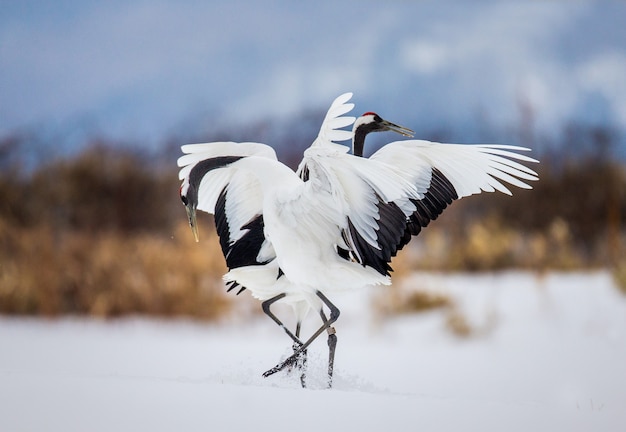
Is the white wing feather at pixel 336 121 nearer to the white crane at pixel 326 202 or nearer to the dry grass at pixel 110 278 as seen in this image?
the white crane at pixel 326 202

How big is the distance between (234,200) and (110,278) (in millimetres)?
5212

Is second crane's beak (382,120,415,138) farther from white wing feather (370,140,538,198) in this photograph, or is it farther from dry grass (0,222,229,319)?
dry grass (0,222,229,319)

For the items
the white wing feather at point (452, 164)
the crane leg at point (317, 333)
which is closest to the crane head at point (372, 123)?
the white wing feather at point (452, 164)

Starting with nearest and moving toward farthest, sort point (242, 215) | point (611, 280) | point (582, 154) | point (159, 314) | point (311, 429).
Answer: point (311, 429) → point (242, 215) → point (159, 314) → point (611, 280) → point (582, 154)

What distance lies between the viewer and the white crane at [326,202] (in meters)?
3.48

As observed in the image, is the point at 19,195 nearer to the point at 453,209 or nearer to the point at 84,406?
the point at 453,209

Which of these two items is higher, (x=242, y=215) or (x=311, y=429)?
(x=242, y=215)

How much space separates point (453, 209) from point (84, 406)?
1095 centimetres

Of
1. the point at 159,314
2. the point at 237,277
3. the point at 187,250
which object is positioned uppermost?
the point at 237,277

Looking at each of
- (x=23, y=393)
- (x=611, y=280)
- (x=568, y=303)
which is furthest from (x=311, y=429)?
(x=611, y=280)

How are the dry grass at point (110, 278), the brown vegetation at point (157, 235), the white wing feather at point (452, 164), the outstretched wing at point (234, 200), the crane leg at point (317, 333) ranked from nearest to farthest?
the crane leg at point (317, 333) → the white wing feather at point (452, 164) → the outstretched wing at point (234, 200) → the dry grass at point (110, 278) → the brown vegetation at point (157, 235)

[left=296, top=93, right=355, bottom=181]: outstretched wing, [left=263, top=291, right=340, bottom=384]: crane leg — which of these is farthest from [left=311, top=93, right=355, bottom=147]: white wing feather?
[left=263, top=291, right=340, bottom=384]: crane leg

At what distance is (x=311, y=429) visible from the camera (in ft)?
10.2

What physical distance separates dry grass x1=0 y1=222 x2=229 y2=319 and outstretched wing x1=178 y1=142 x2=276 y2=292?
4.49 m
